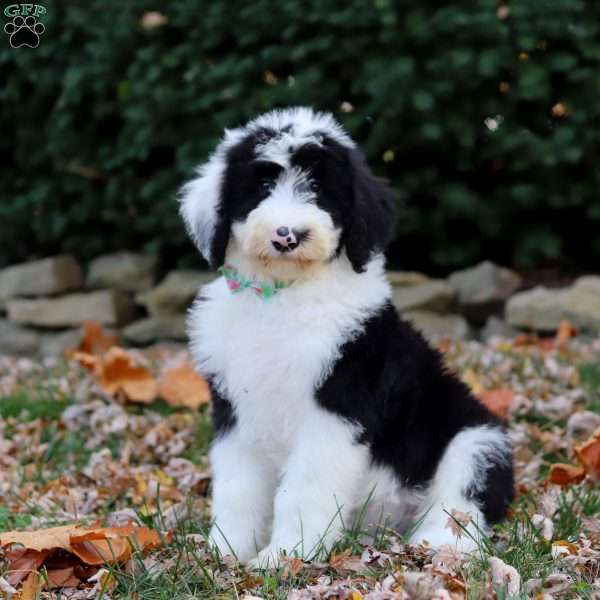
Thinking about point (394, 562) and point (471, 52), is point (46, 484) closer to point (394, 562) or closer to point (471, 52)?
point (394, 562)

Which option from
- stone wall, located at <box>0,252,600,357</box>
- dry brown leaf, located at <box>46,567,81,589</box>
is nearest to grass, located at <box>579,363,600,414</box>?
stone wall, located at <box>0,252,600,357</box>

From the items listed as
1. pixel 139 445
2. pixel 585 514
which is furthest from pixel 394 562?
pixel 139 445

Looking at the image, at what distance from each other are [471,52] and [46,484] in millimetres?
4106

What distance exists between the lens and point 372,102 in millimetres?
7148

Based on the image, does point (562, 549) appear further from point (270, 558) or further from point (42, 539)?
point (42, 539)

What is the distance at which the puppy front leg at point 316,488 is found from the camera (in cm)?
338

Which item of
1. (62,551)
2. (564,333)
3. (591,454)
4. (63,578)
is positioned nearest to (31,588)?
(63,578)

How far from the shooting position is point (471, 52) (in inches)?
A: 267

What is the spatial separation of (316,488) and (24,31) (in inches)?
245

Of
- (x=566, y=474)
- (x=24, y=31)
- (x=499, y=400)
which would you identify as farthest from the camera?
(x=24, y=31)

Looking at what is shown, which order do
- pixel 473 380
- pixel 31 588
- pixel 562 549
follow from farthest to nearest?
pixel 473 380
pixel 562 549
pixel 31 588

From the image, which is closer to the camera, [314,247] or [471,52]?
[314,247]

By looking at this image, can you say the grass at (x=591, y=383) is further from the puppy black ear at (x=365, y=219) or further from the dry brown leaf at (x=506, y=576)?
the dry brown leaf at (x=506, y=576)

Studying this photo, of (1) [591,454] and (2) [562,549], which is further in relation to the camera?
(1) [591,454]
